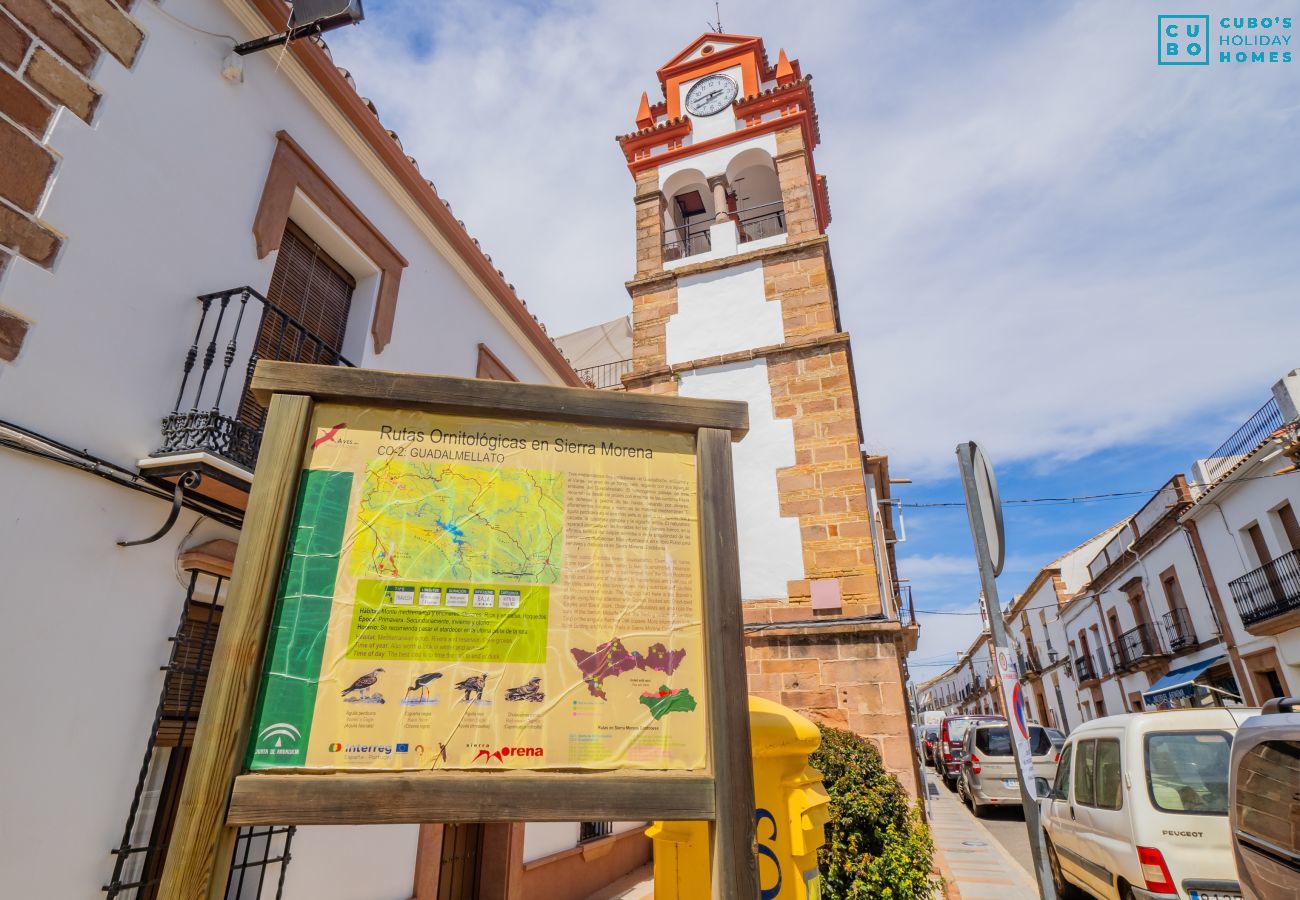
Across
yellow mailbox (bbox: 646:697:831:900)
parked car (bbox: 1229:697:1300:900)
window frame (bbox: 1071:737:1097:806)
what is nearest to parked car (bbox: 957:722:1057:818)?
window frame (bbox: 1071:737:1097:806)

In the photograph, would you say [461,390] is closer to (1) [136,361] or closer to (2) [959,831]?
(1) [136,361]

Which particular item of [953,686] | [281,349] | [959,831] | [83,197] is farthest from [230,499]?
[953,686]

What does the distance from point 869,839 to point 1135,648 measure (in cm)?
2236

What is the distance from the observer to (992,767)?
12.5m

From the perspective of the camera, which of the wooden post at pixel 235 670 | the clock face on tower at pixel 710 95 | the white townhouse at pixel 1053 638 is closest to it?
the wooden post at pixel 235 670

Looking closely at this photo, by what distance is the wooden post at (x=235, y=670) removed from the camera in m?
1.58

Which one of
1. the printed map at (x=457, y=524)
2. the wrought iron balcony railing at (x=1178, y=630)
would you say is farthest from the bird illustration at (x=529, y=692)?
the wrought iron balcony railing at (x=1178, y=630)

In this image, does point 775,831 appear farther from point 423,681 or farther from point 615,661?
point 423,681

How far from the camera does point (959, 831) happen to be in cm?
1090

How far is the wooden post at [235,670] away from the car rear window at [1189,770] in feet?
17.8

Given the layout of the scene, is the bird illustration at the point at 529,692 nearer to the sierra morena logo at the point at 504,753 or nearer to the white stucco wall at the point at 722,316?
the sierra morena logo at the point at 504,753

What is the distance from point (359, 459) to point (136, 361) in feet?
7.79

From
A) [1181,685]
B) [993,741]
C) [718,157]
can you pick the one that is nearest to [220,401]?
[718,157]

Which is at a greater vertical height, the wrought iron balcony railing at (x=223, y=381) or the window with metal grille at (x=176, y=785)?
the wrought iron balcony railing at (x=223, y=381)
